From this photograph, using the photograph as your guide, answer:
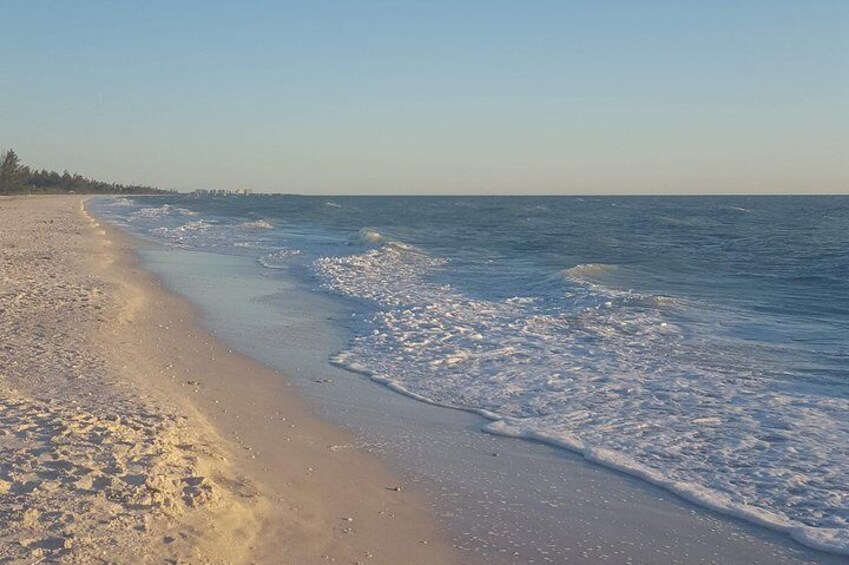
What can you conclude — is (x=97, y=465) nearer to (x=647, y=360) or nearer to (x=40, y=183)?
(x=647, y=360)

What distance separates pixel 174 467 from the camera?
5.56m

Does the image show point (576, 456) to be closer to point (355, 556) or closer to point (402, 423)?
point (402, 423)

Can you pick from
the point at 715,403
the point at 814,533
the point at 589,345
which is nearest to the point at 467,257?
the point at 589,345

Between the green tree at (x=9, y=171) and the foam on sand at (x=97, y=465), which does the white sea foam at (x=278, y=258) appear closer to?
the foam on sand at (x=97, y=465)

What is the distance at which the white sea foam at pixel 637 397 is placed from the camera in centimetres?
611

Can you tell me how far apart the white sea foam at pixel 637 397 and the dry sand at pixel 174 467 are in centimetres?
179

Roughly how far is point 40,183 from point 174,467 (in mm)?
118188

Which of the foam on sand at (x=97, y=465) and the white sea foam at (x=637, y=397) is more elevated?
the foam on sand at (x=97, y=465)

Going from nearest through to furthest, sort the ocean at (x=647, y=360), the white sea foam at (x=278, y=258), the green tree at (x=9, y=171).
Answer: the ocean at (x=647, y=360)
the white sea foam at (x=278, y=258)
the green tree at (x=9, y=171)

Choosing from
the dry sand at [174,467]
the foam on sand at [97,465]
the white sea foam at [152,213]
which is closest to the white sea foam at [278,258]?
the dry sand at [174,467]

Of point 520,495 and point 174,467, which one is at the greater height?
point 174,467

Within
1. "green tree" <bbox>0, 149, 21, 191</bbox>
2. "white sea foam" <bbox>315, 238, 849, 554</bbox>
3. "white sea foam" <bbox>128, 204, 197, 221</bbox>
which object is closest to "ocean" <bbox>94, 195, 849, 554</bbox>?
"white sea foam" <bbox>315, 238, 849, 554</bbox>

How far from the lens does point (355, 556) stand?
466 cm

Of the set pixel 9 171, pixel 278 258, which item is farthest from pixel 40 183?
pixel 278 258
